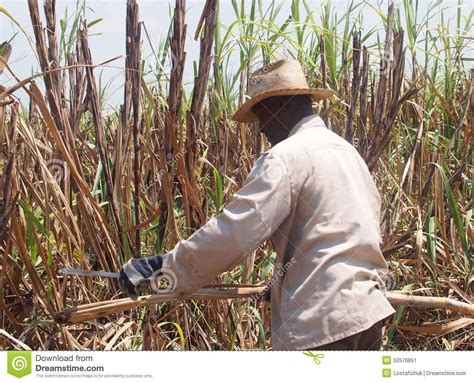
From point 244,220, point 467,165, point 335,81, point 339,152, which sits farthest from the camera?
point 335,81

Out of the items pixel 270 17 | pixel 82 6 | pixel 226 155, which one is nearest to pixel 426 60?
pixel 270 17

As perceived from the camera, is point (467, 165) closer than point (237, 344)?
No

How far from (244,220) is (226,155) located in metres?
1.16

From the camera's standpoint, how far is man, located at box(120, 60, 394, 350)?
88.0 inches

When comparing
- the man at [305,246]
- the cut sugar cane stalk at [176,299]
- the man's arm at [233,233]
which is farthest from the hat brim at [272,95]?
the cut sugar cane stalk at [176,299]

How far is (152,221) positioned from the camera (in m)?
3.03

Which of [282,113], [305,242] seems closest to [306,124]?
[282,113]

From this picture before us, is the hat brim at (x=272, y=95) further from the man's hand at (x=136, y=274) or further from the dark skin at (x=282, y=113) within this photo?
the man's hand at (x=136, y=274)

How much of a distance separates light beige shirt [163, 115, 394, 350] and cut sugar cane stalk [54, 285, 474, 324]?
0.32ft

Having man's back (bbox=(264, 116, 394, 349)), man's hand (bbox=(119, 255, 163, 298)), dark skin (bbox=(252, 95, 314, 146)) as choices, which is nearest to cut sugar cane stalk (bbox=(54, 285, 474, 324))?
man's hand (bbox=(119, 255, 163, 298))

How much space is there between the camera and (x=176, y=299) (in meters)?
2.29

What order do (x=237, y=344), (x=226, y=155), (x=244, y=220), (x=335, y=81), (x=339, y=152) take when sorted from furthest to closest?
(x=335, y=81) → (x=226, y=155) → (x=237, y=344) → (x=339, y=152) → (x=244, y=220)

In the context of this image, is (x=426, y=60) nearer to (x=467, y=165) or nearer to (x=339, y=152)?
(x=467, y=165)

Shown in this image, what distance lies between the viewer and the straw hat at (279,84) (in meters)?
2.46
